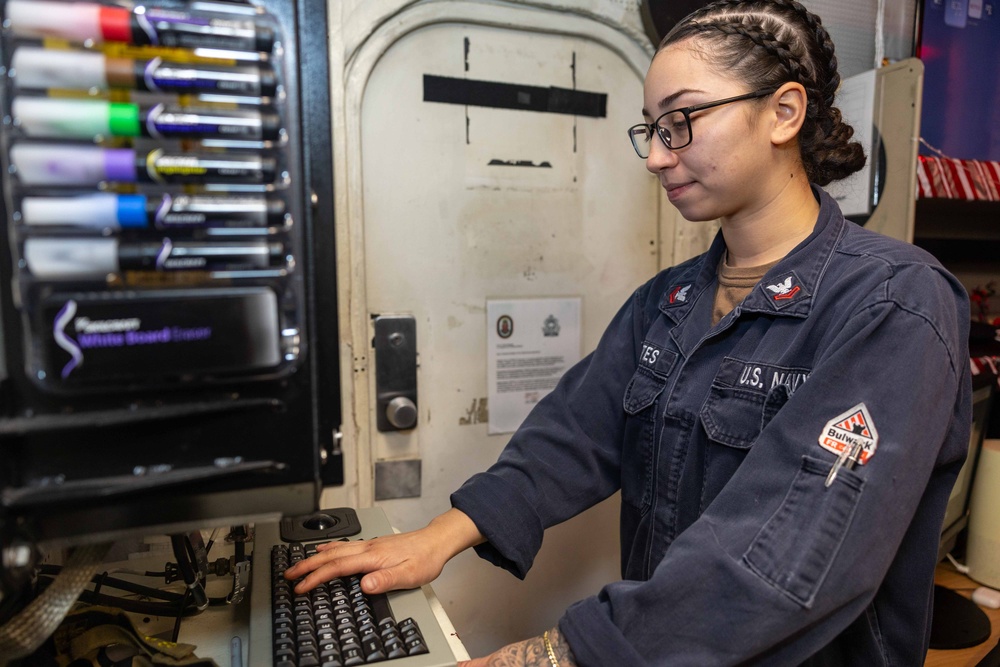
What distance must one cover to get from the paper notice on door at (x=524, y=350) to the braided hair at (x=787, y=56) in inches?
29.3

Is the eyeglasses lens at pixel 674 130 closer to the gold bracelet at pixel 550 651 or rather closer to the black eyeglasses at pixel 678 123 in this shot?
the black eyeglasses at pixel 678 123

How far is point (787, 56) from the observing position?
92 centimetres

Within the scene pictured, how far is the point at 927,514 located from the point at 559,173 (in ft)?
3.64

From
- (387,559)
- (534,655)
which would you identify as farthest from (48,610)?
(534,655)

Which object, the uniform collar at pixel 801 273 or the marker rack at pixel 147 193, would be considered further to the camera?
the uniform collar at pixel 801 273

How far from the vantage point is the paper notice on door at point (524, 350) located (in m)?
1.61

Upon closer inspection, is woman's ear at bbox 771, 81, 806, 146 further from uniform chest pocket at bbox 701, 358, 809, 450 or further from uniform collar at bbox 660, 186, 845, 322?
uniform chest pocket at bbox 701, 358, 809, 450

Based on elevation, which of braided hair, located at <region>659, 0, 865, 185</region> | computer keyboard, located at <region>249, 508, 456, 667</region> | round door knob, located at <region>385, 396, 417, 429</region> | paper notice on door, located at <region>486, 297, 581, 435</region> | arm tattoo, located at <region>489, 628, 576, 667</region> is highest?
braided hair, located at <region>659, 0, 865, 185</region>

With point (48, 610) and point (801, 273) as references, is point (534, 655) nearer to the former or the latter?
point (48, 610)

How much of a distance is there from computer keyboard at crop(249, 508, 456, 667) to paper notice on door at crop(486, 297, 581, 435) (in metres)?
0.83

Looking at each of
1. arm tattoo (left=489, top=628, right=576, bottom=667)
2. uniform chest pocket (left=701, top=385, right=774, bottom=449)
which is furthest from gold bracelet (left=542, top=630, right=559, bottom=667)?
uniform chest pocket (left=701, top=385, right=774, bottom=449)

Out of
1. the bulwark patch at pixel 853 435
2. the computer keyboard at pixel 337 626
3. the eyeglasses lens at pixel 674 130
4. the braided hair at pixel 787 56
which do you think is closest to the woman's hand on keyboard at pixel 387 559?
the computer keyboard at pixel 337 626

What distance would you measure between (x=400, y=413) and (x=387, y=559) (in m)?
0.66

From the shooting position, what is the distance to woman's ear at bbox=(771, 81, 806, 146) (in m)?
0.93
